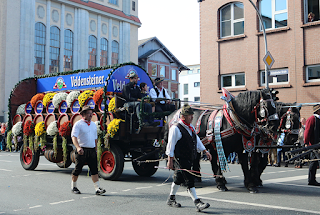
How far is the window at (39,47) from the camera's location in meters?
35.8

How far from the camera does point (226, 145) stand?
25.2 ft

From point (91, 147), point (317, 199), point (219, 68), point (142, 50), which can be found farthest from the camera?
point (142, 50)

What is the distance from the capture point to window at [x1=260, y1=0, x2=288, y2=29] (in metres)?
17.7

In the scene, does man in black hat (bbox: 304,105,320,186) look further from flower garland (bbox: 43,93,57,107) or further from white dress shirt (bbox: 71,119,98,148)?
flower garland (bbox: 43,93,57,107)

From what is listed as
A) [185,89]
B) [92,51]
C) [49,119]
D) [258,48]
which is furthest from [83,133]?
[185,89]

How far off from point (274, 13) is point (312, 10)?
1.90 m

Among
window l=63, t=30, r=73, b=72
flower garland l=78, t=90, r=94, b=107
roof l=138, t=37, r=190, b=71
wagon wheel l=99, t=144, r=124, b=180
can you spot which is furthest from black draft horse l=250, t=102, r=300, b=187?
roof l=138, t=37, r=190, b=71

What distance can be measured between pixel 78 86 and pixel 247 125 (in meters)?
5.63

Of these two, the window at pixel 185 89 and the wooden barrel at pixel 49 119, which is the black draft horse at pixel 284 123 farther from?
the window at pixel 185 89

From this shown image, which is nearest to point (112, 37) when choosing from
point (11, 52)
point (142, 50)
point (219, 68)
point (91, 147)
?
point (142, 50)

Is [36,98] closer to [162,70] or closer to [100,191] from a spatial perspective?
[100,191]

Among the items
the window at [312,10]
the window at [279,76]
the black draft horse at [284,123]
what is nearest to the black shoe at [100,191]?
the black draft horse at [284,123]

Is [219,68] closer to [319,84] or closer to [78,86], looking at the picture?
[319,84]

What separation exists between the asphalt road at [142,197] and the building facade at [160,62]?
3734 centimetres
